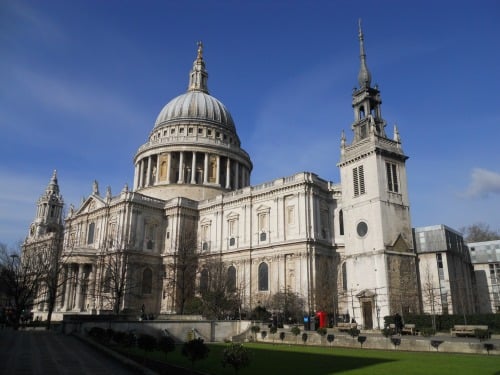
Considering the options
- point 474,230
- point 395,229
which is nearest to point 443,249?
point 395,229

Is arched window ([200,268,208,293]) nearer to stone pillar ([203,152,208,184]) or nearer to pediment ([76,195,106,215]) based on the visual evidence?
pediment ([76,195,106,215])

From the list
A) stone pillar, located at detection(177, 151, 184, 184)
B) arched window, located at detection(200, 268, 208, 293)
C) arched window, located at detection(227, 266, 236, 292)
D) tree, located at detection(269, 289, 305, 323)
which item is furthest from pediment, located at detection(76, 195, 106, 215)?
tree, located at detection(269, 289, 305, 323)

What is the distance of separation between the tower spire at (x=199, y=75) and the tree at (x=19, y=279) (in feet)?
159

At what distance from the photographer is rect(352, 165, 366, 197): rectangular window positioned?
4438 centimetres

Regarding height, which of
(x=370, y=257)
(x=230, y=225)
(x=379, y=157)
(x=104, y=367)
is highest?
(x=379, y=157)

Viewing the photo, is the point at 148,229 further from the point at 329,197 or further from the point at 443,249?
the point at 443,249

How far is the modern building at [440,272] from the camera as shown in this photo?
41750 mm

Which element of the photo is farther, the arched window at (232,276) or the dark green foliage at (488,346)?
the arched window at (232,276)

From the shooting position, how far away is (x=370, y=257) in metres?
40.9

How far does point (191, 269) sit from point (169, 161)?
83.8ft

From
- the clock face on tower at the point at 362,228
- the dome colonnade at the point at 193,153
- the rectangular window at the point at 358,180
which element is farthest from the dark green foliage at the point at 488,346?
the dome colonnade at the point at 193,153

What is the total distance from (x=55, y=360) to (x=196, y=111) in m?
66.1

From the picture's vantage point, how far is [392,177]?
145 feet

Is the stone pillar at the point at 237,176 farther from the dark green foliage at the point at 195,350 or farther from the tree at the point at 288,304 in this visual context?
the dark green foliage at the point at 195,350
